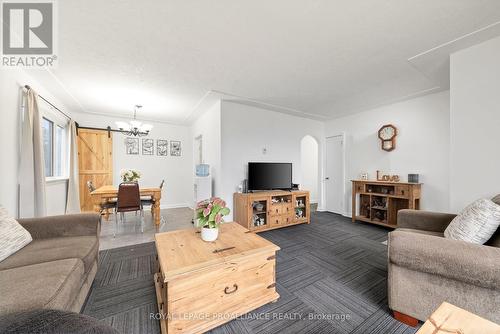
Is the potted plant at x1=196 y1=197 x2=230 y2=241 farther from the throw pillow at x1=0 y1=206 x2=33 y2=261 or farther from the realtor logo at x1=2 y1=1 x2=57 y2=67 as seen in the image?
the realtor logo at x1=2 y1=1 x2=57 y2=67

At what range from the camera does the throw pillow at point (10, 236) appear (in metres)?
1.42

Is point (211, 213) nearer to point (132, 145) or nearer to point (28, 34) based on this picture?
point (28, 34)

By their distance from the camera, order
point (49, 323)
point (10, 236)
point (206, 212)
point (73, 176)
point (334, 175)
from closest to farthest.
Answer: point (49, 323) < point (10, 236) < point (206, 212) < point (73, 176) < point (334, 175)

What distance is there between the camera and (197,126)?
17.1ft

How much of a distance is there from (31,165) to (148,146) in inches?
111

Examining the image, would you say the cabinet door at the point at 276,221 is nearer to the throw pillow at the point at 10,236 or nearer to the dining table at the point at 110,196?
the dining table at the point at 110,196

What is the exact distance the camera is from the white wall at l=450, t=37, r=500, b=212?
190cm

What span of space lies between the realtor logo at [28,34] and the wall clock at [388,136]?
16.5 ft

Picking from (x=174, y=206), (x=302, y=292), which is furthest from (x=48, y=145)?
(x=302, y=292)

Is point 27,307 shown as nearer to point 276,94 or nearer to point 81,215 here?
point 81,215

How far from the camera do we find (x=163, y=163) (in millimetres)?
5500

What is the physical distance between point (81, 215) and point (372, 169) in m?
4.92

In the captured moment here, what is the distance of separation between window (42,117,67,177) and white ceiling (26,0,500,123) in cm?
72

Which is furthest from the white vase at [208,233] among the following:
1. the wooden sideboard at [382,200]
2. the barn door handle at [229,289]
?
the wooden sideboard at [382,200]
